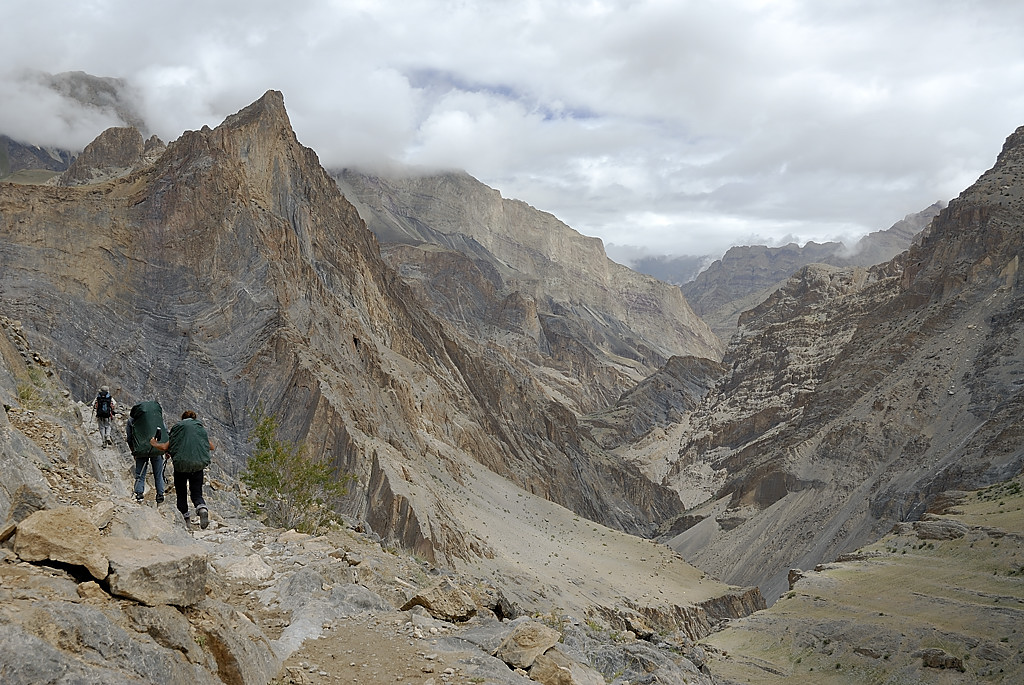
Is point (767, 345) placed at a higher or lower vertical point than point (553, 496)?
higher

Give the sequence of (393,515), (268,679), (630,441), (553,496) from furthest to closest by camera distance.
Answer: (630,441) < (553,496) < (393,515) < (268,679)

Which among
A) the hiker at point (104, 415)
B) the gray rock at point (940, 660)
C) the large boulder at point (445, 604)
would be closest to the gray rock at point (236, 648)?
the large boulder at point (445, 604)

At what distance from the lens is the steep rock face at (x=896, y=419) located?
65000mm

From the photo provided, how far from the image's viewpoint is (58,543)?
23.1ft

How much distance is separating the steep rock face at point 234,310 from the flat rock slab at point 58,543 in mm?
26245

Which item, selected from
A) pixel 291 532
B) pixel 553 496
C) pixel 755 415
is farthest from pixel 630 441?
pixel 291 532

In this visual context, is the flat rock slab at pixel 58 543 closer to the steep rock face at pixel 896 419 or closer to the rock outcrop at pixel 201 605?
the rock outcrop at pixel 201 605

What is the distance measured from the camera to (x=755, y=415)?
122m

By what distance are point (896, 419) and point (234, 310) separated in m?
63.6

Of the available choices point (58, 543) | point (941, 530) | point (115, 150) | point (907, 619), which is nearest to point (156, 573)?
point (58, 543)

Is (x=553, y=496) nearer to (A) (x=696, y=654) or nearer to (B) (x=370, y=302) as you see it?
(B) (x=370, y=302)

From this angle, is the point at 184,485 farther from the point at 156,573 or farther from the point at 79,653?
the point at 79,653

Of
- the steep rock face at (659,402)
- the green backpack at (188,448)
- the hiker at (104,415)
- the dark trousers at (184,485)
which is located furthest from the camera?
the steep rock face at (659,402)

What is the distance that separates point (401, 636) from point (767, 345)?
137m
